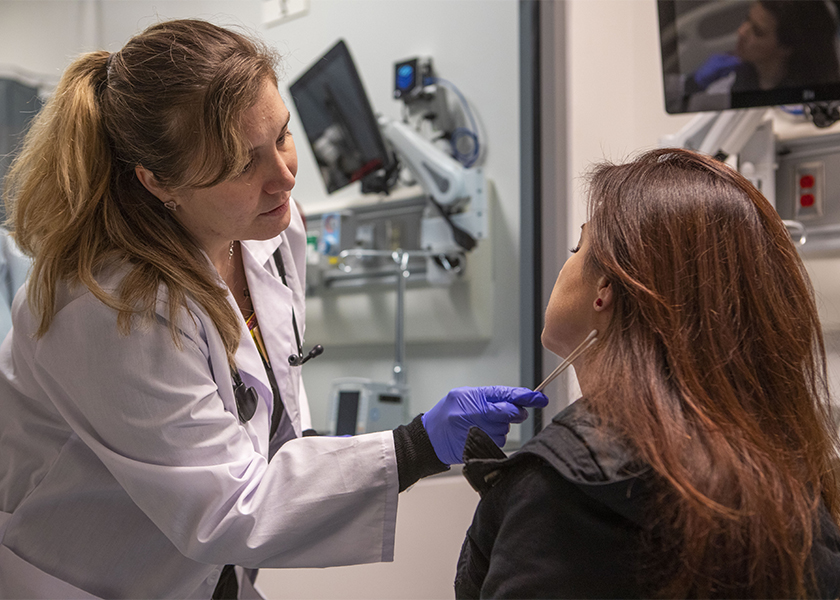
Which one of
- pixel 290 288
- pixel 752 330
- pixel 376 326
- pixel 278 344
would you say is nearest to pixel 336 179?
pixel 376 326

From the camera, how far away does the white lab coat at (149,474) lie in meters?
0.99

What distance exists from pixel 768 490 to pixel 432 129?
7.62 ft

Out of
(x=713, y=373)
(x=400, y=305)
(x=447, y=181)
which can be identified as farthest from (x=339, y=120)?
(x=713, y=373)

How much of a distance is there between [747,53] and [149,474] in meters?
1.74

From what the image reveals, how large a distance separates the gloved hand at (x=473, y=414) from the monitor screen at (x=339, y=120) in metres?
1.78

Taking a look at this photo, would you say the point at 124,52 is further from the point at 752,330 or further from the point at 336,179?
the point at 336,179

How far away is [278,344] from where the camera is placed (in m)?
1.37

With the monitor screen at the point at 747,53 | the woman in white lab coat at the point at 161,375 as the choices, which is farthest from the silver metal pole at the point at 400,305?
the woman in white lab coat at the point at 161,375

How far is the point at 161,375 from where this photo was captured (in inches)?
39.6

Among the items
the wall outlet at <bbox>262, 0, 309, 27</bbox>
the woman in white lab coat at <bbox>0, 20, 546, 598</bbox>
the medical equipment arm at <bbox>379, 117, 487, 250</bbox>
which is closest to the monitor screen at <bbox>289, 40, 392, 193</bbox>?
the medical equipment arm at <bbox>379, 117, 487, 250</bbox>

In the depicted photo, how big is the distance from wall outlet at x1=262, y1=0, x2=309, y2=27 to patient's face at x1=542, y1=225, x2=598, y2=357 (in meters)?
2.60

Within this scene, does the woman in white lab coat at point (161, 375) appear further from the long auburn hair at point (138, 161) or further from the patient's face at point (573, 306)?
the patient's face at point (573, 306)

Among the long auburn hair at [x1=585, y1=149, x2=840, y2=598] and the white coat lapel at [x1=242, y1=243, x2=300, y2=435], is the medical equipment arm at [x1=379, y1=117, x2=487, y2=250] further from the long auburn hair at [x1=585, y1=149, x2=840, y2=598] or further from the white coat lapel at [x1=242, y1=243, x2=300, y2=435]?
the long auburn hair at [x1=585, y1=149, x2=840, y2=598]

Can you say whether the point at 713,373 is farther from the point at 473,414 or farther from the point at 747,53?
the point at 747,53
